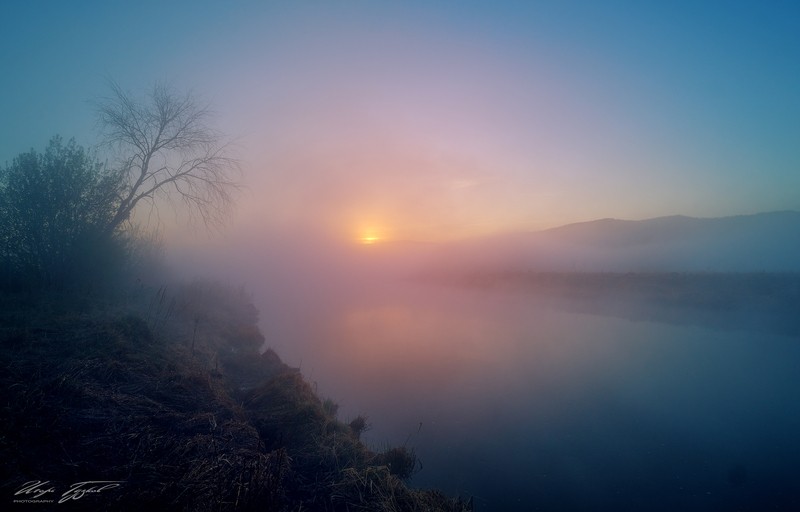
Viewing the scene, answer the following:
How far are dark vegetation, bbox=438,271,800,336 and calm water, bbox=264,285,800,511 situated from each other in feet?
12.9

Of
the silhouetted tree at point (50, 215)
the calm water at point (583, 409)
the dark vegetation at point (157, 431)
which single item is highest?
the silhouetted tree at point (50, 215)

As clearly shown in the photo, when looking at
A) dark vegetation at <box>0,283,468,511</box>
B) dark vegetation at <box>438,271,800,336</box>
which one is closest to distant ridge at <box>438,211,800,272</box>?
dark vegetation at <box>438,271,800,336</box>

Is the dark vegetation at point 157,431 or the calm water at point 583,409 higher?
the dark vegetation at point 157,431

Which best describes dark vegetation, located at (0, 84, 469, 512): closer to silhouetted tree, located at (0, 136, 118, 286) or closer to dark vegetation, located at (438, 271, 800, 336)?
silhouetted tree, located at (0, 136, 118, 286)

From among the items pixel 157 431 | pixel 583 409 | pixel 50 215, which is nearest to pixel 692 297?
pixel 583 409

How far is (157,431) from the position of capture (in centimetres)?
590

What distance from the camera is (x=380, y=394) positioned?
1341cm

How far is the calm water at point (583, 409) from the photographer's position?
780cm

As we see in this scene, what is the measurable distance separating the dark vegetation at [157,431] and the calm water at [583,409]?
87.2 inches

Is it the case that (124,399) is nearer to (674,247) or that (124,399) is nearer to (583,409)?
(583,409)

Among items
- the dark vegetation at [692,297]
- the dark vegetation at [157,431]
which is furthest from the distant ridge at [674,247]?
the dark vegetation at [157,431]

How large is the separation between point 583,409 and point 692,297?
2485 centimetres

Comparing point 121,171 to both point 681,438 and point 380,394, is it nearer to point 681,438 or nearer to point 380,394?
point 380,394

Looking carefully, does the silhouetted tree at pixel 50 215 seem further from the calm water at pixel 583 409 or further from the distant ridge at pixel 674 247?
the distant ridge at pixel 674 247
